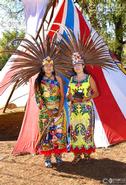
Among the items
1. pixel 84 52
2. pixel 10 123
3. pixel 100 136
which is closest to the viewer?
pixel 84 52

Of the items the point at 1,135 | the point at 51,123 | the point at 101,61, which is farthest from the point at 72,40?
the point at 1,135

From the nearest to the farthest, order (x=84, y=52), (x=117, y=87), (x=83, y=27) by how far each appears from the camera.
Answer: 1. (x=84, y=52)
2. (x=117, y=87)
3. (x=83, y=27)

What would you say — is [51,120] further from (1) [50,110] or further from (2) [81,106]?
A: (2) [81,106]

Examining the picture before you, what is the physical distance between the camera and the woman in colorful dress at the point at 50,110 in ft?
16.9

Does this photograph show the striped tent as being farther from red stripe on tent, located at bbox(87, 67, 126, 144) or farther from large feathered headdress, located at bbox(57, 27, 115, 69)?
large feathered headdress, located at bbox(57, 27, 115, 69)

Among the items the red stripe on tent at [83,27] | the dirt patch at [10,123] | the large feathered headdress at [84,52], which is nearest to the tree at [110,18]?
the dirt patch at [10,123]

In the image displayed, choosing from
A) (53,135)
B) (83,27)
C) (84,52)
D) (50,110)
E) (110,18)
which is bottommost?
(53,135)

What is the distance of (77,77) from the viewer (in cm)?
511

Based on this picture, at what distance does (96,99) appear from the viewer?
6.46m

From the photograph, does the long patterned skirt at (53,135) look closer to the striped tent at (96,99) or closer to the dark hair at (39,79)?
the dark hair at (39,79)

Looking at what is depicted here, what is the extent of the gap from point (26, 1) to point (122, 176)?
3816 millimetres

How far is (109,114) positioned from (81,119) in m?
1.41

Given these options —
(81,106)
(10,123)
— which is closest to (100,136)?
(81,106)

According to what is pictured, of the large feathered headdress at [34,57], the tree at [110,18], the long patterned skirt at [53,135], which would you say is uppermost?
the tree at [110,18]
